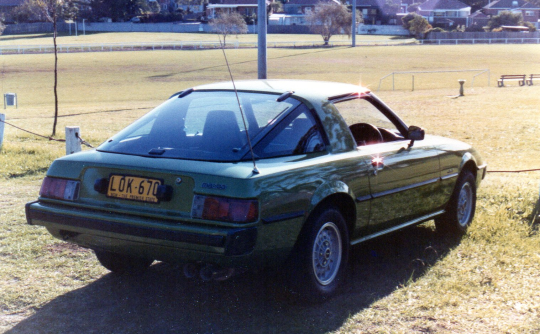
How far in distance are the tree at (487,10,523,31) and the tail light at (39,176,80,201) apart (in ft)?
349

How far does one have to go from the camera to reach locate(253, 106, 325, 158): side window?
4.32 m

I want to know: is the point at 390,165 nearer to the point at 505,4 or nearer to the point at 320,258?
the point at 320,258

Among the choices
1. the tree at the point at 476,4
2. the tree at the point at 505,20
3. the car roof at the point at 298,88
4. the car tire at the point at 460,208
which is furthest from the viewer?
the tree at the point at 476,4

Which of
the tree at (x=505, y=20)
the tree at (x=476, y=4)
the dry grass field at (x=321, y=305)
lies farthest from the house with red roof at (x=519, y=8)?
the dry grass field at (x=321, y=305)

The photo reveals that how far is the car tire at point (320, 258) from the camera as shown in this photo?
166 inches

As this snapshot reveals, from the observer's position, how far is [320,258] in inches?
176

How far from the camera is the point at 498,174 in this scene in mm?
10086

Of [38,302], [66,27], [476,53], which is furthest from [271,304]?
[66,27]

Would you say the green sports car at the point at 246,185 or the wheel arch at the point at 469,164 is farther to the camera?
the wheel arch at the point at 469,164

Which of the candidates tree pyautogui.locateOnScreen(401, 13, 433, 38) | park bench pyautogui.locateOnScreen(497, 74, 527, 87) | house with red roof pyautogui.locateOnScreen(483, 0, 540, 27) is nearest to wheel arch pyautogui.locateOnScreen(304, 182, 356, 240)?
park bench pyautogui.locateOnScreen(497, 74, 527, 87)

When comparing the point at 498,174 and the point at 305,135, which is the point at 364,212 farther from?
the point at 498,174

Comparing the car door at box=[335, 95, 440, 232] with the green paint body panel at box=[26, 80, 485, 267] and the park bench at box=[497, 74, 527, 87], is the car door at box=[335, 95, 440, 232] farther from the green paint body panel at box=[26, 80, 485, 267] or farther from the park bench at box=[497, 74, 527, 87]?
the park bench at box=[497, 74, 527, 87]

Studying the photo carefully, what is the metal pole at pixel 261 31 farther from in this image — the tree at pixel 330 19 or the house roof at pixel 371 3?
the house roof at pixel 371 3

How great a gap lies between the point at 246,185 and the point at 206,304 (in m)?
1.08
